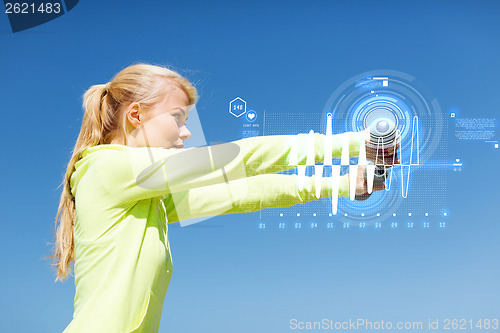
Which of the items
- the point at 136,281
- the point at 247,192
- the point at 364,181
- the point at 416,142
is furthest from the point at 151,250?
the point at 416,142

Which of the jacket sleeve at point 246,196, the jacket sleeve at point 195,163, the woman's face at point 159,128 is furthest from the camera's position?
the jacket sleeve at point 246,196

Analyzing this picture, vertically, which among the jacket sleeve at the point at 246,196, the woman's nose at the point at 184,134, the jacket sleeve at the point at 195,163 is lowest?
the jacket sleeve at the point at 246,196

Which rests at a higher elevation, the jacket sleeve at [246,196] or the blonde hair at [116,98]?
the blonde hair at [116,98]

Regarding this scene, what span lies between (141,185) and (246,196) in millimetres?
500

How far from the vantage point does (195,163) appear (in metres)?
1.62

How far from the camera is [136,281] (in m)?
1.66

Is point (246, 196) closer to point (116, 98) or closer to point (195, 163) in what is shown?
point (195, 163)

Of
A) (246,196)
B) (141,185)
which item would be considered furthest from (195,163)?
(246,196)

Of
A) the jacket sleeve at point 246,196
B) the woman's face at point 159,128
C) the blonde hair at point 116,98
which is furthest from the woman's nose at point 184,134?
the jacket sleeve at point 246,196

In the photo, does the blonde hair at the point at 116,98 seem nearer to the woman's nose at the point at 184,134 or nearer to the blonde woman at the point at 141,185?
the blonde woman at the point at 141,185

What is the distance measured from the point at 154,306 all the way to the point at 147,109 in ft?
2.16

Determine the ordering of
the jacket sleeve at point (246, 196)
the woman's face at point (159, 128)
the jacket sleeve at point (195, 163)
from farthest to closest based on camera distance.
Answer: the jacket sleeve at point (246, 196), the woman's face at point (159, 128), the jacket sleeve at point (195, 163)

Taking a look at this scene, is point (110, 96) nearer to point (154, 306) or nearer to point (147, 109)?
point (147, 109)

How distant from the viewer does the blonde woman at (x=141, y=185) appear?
1.64m
